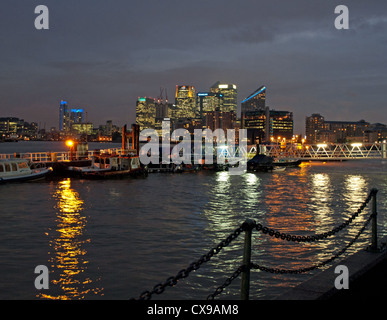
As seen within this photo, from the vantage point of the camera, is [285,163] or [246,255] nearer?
[246,255]

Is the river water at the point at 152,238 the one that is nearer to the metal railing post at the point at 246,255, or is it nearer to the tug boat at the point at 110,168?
the metal railing post at the point at 246,255

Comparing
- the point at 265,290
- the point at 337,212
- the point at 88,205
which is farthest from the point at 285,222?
the point at 88,205

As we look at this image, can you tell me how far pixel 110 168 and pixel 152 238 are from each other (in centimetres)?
3735

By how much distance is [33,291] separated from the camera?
44.5 feet

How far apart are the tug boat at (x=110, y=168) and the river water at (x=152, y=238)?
12.5 meters

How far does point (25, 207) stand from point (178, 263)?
19100mm

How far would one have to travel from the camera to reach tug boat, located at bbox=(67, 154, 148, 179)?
55.2 metres

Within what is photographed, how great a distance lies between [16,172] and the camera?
4944cm

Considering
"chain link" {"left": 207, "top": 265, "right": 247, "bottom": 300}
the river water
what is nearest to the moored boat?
the river water

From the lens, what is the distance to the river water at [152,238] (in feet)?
46.5

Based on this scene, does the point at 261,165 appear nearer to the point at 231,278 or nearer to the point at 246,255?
the point at 231,278

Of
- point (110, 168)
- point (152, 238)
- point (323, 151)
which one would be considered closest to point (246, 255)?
point (152, 238)

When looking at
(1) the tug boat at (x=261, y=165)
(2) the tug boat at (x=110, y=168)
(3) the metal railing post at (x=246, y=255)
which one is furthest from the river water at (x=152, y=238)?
(1) the tug boat at (x=261, y=165)

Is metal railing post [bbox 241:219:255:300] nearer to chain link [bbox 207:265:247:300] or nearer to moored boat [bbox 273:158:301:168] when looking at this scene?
chain link [bbox 207:265:247:300]
